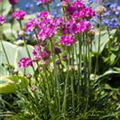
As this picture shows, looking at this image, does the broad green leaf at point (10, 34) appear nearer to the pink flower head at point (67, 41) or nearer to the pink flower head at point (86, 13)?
the pink flower head at point (86, 13)

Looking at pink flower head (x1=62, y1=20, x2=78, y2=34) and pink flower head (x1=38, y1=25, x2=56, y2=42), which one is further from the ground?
pink flower head (x1=38, y1=25, x2=56, y2=42)

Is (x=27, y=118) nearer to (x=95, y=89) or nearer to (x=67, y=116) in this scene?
(x=67, y=116)

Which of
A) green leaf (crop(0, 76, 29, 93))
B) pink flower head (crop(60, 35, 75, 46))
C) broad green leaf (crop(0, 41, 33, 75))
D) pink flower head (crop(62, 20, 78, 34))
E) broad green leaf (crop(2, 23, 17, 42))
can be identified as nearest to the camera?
pink flower head (crop(60, 35, 75, 46))

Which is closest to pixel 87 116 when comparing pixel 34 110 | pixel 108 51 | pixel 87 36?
pixel 34 110

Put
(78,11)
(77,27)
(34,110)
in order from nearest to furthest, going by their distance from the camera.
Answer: (77,27), (78,11), (34,110)

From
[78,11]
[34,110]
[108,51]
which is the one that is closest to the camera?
[78,11]

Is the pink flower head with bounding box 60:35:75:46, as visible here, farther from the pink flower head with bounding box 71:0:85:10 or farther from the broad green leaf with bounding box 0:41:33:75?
the broad green leaf with bounding box 0:41:33:75

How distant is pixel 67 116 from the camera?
243 centimetres

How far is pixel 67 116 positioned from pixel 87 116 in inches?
4.7

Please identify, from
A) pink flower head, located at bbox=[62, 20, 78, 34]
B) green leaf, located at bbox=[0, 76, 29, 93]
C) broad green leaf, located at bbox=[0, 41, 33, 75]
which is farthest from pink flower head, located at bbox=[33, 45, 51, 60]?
broad green leaf, located at bbox=[0, 41, 33, 75]

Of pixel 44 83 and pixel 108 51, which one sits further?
pixel 108 51

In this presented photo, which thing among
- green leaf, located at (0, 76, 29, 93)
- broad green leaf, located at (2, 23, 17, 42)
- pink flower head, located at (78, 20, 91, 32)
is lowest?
broad green leaf, located at (2, 23, 17, 42)

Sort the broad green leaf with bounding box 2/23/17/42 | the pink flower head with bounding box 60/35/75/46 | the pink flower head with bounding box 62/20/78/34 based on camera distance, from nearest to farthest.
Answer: the pink flower head with bounding box 60/35/75/46, the pink flower head with bounding box 62/20/78/34, the broad green leaf with bounding box 2/23/17/42

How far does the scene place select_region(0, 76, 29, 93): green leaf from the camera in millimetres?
2643
